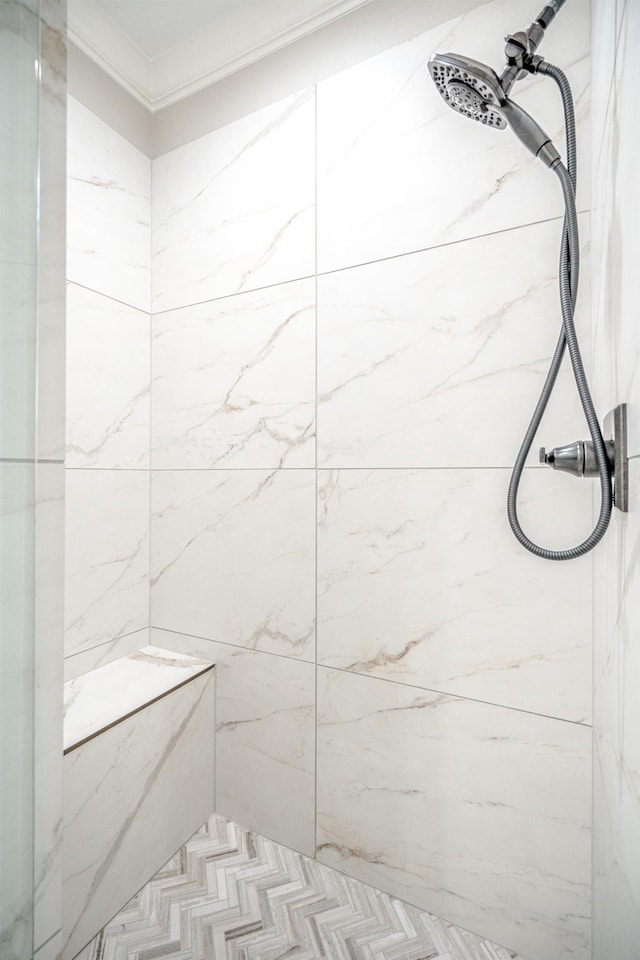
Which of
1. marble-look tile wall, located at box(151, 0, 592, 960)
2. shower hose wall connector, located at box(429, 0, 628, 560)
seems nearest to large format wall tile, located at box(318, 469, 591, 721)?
marble-look tile wall, located at box(151, 0, 592, 960)

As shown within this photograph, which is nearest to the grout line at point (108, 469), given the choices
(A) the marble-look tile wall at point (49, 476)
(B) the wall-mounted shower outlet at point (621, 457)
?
(A) the marble-look tile wall at point (49, 476)

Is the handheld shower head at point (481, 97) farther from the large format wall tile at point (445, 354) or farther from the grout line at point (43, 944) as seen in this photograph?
the grout line at point (43, 944)

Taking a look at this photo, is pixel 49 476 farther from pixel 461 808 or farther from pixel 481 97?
pixel 461 808

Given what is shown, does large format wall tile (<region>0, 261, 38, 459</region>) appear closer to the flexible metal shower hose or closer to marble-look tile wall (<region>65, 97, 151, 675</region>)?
the flexible metal shower hose

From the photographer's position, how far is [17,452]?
505mm

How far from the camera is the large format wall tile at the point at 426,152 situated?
3.15 feet

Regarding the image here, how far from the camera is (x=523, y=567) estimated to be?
992 mm

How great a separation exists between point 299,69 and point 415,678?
60.4 inches

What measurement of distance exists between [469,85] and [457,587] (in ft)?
2.94

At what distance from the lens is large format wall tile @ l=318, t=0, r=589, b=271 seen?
0.96m

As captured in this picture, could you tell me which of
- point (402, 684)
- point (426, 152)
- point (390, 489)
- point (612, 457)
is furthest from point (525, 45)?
point (402, 684)

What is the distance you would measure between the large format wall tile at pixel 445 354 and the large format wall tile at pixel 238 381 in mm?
64

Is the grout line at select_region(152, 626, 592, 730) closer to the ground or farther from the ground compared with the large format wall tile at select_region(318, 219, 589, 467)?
closer to the ground

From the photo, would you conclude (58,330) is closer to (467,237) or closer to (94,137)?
(467,237)
